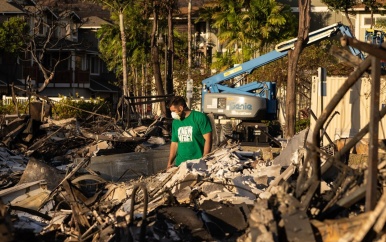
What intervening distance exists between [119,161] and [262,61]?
966 centimetres

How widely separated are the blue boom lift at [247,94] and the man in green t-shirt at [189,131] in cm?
951

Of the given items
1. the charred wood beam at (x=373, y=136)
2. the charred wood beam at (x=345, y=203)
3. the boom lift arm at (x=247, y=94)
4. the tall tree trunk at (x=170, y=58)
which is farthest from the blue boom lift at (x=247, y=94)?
the tall tree trunk at (x=170, y=58)

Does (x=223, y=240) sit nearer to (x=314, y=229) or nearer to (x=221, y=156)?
(x=314, y=229)

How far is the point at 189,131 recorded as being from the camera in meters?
11.6

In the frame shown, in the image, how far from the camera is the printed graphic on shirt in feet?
38.0

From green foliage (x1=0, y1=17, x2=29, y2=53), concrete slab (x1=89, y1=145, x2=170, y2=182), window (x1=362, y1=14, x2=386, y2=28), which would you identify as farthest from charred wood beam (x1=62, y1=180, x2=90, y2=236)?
green foliage (x1=0, y1=17, x2=29, y2=53)

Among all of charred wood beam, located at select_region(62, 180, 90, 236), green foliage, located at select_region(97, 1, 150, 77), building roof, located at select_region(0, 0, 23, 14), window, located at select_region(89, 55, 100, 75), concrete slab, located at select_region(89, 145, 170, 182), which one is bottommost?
concrete slab, located at select_region(89, 145, 170, 182)

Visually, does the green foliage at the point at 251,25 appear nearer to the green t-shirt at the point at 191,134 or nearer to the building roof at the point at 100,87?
the building roof at the point at 100,87

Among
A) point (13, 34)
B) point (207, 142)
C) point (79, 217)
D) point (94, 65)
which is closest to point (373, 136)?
point (79, 217)

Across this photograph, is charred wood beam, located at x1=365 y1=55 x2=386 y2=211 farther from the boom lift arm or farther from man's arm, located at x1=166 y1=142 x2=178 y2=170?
the boom lift arm

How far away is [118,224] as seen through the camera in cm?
739

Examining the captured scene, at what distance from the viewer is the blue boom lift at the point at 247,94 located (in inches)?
846


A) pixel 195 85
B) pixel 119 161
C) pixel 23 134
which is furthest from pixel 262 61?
pixel 195 85

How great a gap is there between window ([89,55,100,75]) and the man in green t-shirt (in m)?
56.1
